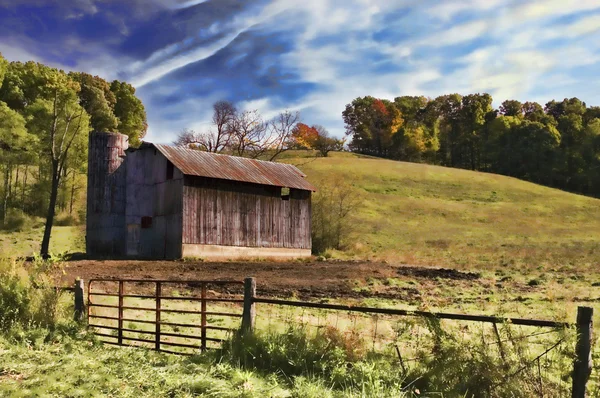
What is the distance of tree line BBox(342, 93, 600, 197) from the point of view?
87.6 m

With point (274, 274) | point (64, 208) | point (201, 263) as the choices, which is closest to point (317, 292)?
point (274, 274)

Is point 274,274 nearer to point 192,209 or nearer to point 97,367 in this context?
point 192,209

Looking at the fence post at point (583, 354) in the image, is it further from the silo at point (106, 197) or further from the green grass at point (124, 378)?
the silo at point (106, 197)

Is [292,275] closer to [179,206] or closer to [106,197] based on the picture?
[179,206]

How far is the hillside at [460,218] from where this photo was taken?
39594 mm

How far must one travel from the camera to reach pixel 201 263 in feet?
92.7

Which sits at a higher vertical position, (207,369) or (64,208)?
(64,208)

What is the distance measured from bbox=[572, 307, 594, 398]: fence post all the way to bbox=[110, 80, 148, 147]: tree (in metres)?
79.4

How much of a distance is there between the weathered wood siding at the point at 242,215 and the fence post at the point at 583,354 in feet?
84.6

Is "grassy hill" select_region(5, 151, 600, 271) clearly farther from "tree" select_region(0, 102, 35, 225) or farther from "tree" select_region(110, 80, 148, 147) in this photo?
"tree" select_region(110, 80, 148, 147)

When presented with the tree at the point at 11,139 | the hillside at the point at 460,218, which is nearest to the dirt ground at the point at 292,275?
the hillside at the point at 460,218

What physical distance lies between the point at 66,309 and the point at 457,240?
→ 40439 millimetres

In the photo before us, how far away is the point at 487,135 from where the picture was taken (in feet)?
332

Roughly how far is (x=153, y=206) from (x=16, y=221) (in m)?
16.9
